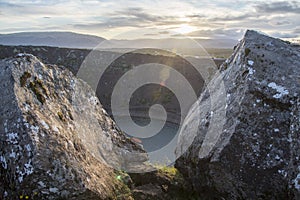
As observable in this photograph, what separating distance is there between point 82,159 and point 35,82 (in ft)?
5.68

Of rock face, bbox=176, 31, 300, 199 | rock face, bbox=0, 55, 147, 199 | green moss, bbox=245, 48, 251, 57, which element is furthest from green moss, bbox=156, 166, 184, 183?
green moss, bbox=245, 48, 251, 57

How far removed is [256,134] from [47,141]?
379cm

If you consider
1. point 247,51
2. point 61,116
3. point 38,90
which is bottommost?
point 61,116

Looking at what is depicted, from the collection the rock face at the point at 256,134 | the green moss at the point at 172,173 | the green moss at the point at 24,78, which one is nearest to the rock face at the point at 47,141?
the green moss at the point at 24,78

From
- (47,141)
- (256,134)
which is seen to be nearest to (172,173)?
(256,134)

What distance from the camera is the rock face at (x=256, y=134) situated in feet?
21.7

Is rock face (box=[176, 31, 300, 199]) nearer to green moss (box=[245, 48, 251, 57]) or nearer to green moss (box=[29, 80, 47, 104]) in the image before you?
green moss (box=[245, 48, 251, 57])

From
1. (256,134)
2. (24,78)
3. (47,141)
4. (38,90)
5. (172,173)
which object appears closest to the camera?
(47,141)

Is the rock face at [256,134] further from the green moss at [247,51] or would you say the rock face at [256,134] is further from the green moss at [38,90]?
the green moss at [38,90]

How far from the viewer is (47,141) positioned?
5.82 m

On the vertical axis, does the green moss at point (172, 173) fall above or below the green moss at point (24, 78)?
below

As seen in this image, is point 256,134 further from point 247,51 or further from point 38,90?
point 38,90

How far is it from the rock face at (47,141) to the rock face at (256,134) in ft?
5.96

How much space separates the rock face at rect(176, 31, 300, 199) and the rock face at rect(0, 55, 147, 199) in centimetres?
182
